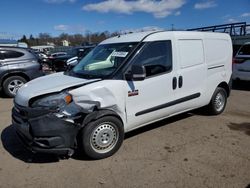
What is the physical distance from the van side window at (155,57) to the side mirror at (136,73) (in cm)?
22

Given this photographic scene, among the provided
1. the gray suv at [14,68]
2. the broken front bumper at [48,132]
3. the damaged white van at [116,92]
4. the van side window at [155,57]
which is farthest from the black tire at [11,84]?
the van side window at [155,57]

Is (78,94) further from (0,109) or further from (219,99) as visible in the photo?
(0,109)

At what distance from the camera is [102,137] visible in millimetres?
3955

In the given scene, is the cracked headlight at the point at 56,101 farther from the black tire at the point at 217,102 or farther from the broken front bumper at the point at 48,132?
the black tire at the point at 217,102

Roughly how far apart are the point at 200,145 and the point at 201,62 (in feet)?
5.78

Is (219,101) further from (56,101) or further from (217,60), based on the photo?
(56,101)

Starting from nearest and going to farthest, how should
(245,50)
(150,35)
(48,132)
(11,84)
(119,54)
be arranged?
(48,132)
(119,54)
(150,35)
(11,84)
(245,50)

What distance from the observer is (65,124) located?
362 centimetres

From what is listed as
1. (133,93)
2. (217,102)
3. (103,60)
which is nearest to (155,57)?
(133,93)

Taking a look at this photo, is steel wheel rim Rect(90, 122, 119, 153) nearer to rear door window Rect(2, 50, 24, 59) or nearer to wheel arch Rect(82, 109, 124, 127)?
wheel arch Rect(82, 109, 124, 127)

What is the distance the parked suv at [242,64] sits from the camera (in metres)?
9.28

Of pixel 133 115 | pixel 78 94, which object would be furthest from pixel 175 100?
pixel 78 94

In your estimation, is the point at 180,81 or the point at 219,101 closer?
the point at 180,81

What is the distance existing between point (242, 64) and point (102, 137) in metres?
7.32
